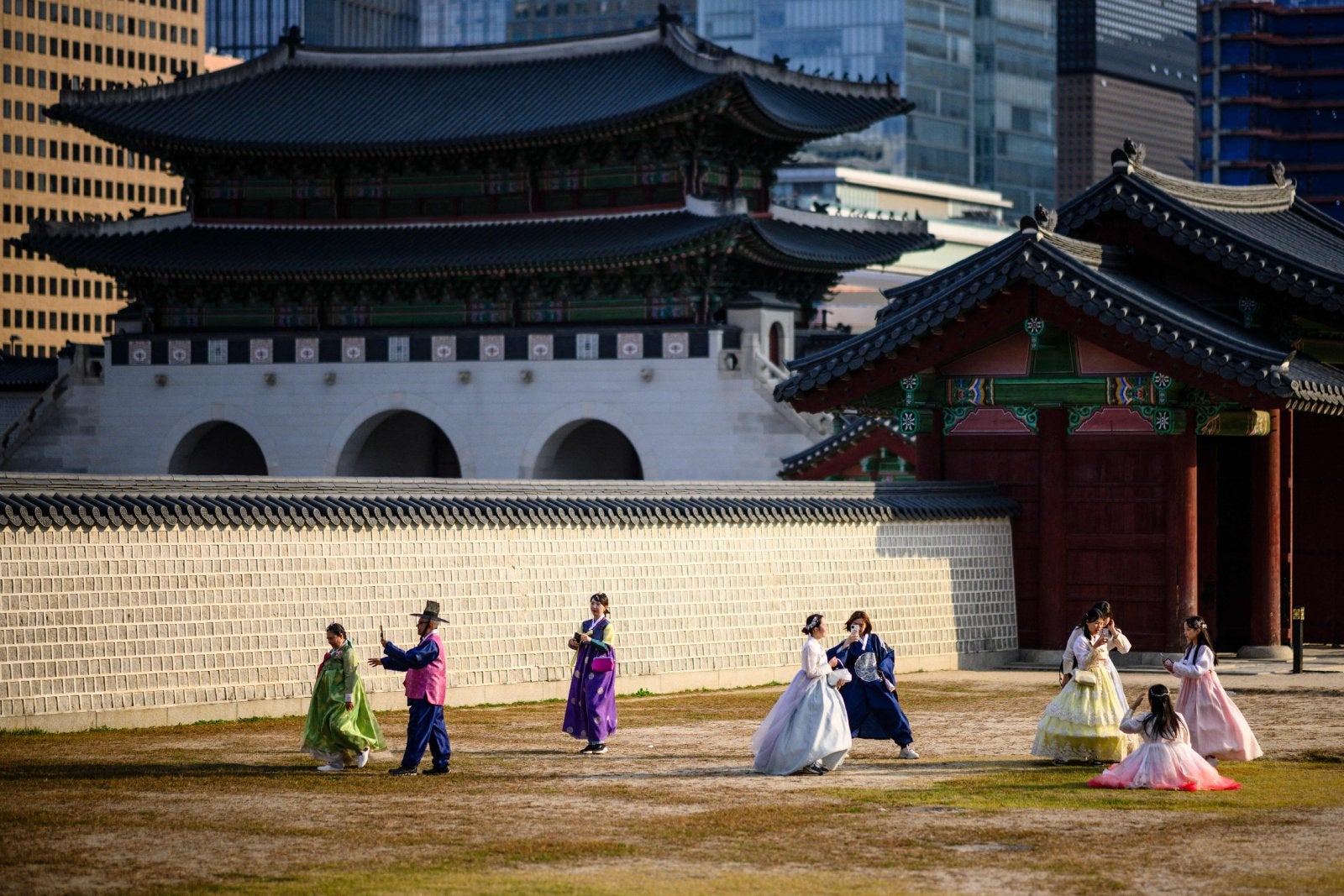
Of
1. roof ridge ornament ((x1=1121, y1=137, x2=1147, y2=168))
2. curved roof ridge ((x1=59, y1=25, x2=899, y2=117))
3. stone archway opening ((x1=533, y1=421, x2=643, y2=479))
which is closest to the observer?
roof ridge ornament ((x1=1121, y1=137, x2=1147, y2=168))

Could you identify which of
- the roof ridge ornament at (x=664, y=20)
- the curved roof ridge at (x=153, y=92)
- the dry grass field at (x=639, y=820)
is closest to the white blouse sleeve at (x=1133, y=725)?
the dry grass field at (x=639, y=820)

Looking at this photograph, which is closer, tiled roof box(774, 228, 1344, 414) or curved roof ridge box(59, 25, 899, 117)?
tiled roof box(774, 228, 1344, 414)

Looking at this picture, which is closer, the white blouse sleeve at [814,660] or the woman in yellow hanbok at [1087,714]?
the white blouse sleeve at [814,660]

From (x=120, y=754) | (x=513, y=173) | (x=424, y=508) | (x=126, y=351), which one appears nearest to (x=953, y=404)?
(x=424, y=508)

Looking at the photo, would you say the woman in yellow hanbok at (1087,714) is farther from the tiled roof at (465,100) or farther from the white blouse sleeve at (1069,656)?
the tiled roof at (465,100)

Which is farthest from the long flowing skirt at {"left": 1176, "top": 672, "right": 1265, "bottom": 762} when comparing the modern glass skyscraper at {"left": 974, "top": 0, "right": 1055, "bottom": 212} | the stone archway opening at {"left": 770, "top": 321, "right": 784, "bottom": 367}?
the modern glass skyscraper at {"left": 974, "top": 0, "right": 1055, "bottom": 212}

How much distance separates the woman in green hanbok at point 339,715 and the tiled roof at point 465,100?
3674cm

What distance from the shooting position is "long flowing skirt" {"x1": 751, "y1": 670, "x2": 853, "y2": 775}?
20359mm

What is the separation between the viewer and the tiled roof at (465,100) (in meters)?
58.6

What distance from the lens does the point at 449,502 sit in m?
27.1

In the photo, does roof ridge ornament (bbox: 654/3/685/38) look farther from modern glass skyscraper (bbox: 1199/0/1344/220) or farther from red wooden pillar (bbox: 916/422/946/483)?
modern glass skyscraper (bbox: 1199/0/1344/220)

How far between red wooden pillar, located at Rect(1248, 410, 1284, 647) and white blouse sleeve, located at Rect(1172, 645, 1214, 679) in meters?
12.1

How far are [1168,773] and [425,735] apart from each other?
21.8 ft

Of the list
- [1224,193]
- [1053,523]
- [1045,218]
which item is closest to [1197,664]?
[1053,523]
